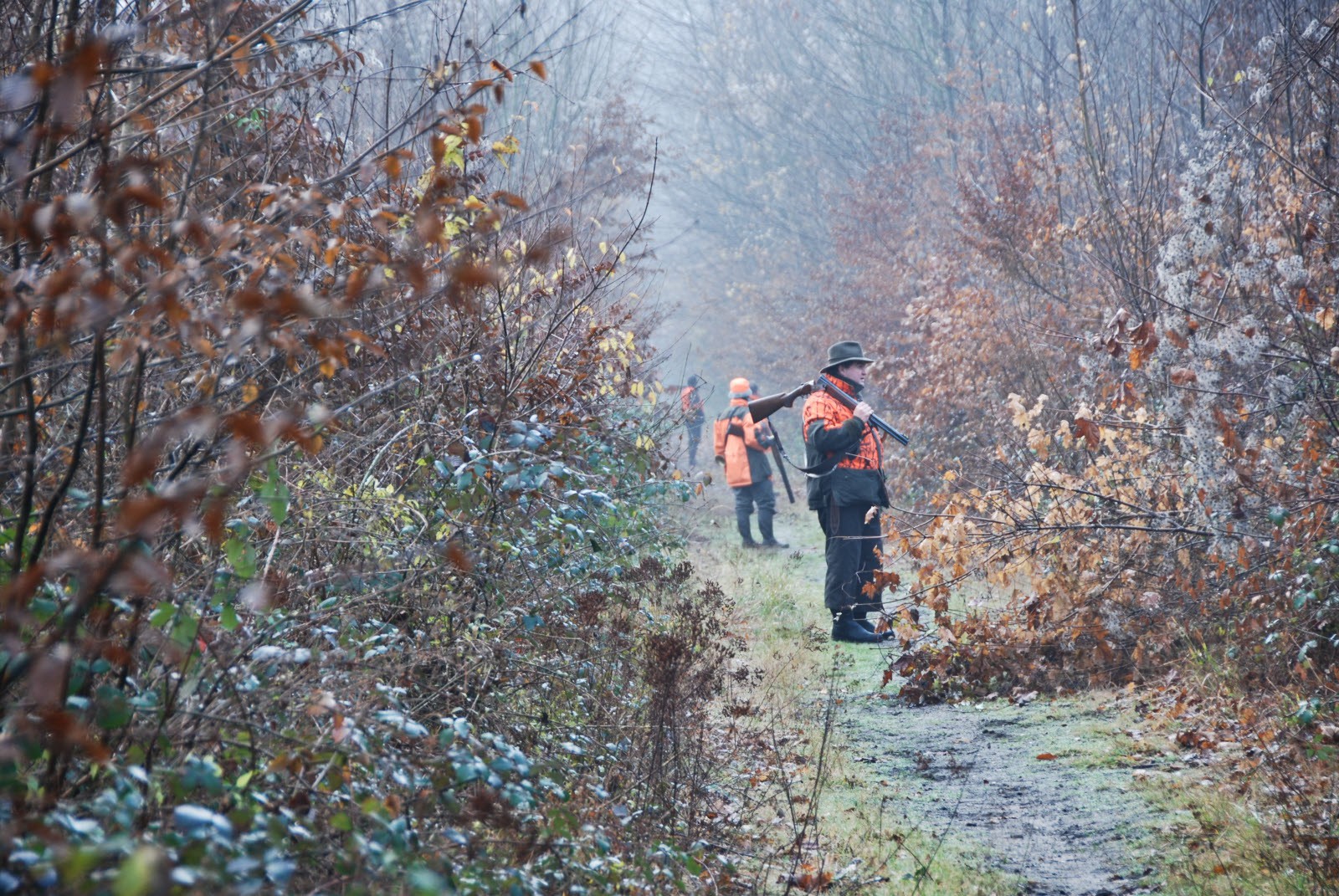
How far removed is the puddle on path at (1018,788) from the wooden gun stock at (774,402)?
283 cm

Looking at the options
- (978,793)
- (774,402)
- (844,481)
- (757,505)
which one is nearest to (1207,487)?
(978,793)

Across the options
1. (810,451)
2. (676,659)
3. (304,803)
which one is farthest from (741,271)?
(304,803)

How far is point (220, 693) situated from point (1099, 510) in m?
5.71

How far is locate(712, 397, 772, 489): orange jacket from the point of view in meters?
14.2

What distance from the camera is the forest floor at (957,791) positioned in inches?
175

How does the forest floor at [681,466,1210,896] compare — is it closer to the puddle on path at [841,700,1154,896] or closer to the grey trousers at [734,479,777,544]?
the puddle on path at [841,700,1154,896]

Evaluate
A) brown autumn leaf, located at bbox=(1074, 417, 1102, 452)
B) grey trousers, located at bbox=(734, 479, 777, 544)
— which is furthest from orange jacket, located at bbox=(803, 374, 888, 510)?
grey trousers, located at bbox=(734, 479, 777, 544)

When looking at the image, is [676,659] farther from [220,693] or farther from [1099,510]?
[1099,510]

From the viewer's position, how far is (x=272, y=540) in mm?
3883

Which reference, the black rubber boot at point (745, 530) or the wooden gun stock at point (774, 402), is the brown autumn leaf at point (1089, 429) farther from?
the black rubber boot at point (745, 530)

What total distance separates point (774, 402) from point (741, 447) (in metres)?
4.86

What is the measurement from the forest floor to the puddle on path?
0.4 inches

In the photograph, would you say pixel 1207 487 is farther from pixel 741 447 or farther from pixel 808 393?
pixel 741 447

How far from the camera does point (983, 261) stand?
47.8 feet
